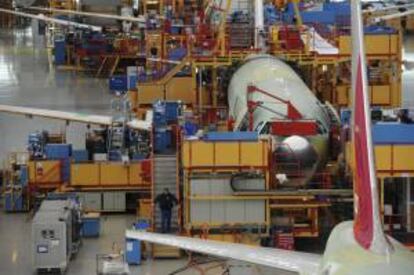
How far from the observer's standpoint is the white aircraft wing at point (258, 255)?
16766 millimetres

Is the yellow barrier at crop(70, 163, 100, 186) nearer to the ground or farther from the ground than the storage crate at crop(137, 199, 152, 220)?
farther from the ground

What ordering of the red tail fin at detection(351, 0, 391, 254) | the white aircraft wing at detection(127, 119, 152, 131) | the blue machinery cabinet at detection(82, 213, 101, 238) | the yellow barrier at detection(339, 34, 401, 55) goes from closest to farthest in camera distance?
the red tail fin at detection(351, 0, 391, 254) < the blue machinery cabinet at detection(82, 213, 101, 238) < the white aircraft wing at detection(127, 119, 152, 131) < the yellow barrier at detection(339, 34, 401, 55)

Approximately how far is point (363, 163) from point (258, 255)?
278 centimetres

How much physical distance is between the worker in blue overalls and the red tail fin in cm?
1372

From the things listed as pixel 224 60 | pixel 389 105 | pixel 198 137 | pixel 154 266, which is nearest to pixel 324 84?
pixel 389 105

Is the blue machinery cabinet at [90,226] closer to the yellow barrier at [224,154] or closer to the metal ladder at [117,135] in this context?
the yellow barrier at [224,154]

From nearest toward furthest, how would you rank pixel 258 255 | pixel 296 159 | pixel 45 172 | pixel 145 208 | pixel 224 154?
pixel 258 255
pixel 296 159
pixel 224 154
pixel 145 208
pixel 45 172

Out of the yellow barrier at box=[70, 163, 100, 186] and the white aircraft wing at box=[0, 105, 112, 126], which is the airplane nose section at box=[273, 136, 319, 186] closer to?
the yellow barrier at box=[70, 163, 100, 186]

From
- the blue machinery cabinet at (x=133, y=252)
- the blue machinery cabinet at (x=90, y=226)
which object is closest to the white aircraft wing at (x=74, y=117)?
the blue machinery cabinet at (x=90, y=226)

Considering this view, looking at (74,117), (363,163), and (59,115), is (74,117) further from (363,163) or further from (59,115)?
(363,163)

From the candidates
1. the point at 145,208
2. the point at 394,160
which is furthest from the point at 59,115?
the point at 394,160

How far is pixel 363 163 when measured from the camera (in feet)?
49.8

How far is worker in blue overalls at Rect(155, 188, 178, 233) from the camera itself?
29.3 m

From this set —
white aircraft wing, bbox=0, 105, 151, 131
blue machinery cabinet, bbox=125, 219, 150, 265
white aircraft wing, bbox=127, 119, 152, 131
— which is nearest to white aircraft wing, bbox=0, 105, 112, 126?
white aircraft wing, bbox=0, 105, 151, 131
